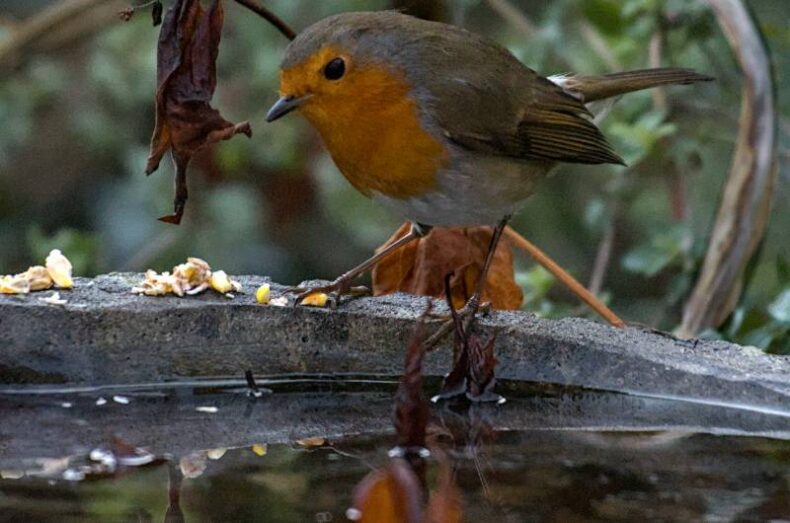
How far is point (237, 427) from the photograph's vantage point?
2.54m

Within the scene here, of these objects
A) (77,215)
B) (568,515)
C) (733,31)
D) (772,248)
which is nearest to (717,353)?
(568,515)

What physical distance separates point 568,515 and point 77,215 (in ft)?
14.7

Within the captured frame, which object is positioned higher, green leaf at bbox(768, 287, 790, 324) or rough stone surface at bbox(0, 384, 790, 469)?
green leaf at bbox(768, 287, 790, 324)

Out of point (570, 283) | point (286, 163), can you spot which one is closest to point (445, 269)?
point (570, 283)

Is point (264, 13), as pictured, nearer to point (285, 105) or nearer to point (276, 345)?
point (285, 105)

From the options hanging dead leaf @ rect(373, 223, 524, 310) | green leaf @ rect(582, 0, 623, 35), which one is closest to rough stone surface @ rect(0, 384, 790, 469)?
hanging dead leaf @ rect(373, 223, 524, 310)

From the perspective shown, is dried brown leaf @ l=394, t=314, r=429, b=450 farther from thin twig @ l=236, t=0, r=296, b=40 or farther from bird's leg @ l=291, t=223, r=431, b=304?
thin twig @ l=236, t=0, r=296, b=40

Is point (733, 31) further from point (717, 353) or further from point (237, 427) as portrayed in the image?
point (237, 427)

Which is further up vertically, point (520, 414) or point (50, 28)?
point (50, 28)

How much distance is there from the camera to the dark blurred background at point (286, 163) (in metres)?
4.61

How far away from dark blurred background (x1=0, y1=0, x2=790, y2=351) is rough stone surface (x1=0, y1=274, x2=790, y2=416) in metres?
1.62

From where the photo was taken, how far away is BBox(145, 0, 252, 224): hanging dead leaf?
264 cm

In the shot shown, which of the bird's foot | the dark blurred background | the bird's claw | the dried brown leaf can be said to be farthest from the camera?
the dark blurred background

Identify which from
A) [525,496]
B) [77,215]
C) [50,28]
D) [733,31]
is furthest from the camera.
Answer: [77,215]
